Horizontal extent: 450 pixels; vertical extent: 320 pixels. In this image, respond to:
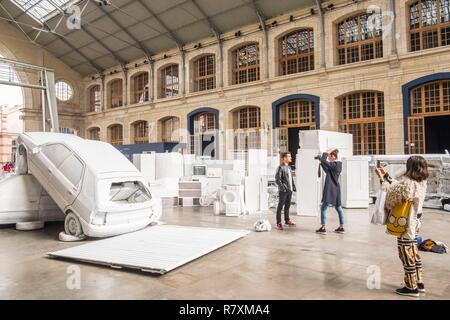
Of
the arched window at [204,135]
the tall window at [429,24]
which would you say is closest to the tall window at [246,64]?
the arched window at [204,135]

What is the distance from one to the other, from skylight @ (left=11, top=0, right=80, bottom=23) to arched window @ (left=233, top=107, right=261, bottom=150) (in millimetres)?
12004

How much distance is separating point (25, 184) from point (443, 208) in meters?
11.4

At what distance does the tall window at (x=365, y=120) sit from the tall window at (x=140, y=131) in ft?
47.4

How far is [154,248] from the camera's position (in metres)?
5.76

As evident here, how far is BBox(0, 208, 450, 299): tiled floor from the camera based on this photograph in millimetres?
3895

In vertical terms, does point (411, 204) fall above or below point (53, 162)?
below

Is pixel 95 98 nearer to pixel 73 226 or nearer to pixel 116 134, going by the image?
pixel 116 134

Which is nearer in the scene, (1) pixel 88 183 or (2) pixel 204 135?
(1) pixel 88 183

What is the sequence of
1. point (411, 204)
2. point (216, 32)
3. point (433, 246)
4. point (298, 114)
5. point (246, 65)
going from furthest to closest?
1. point (216, 32)
2. point (246, 65)
3. point (298, 114)
4. point (433, 246)
5. point (411, 204)

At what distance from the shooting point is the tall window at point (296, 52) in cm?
1758

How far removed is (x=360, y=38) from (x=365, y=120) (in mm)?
3844

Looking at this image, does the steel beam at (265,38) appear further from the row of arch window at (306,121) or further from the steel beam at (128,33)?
the steel beam at (128,33)

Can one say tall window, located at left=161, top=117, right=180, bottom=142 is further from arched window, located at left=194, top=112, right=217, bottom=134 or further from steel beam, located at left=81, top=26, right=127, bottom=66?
steel beam, located at left=81, top=26, right=127, bottom=66

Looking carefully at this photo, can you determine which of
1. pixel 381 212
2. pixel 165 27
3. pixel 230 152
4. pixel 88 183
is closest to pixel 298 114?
pixel 230 152
